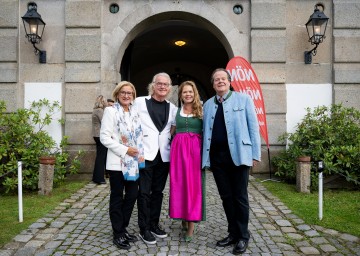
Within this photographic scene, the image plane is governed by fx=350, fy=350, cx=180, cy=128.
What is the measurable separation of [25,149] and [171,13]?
13.5 ft

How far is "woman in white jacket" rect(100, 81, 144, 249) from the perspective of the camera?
3727mm

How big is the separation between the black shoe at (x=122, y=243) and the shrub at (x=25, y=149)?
300 centimetres

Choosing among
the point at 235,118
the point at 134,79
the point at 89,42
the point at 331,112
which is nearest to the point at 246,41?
the point at 331,112

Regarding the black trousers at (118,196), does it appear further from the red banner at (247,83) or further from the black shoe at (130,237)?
the red banner at (247,83)

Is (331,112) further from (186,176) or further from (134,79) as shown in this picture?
(134,79)

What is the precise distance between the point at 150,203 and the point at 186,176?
1.87ft

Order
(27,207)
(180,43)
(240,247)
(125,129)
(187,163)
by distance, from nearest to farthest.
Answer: (240,247), (125,129), (187,163), (27,207), (180,43)

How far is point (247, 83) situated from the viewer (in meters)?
7.06

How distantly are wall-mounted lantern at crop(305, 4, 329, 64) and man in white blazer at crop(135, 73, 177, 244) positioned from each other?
4461 millimetres

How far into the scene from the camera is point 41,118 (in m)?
7.46

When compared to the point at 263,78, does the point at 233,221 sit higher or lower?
lower

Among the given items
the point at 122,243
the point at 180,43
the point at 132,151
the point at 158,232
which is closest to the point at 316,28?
the point at 132,151

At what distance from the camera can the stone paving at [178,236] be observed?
3721 mm

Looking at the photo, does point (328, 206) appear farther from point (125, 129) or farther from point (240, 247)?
point (125, 129)
